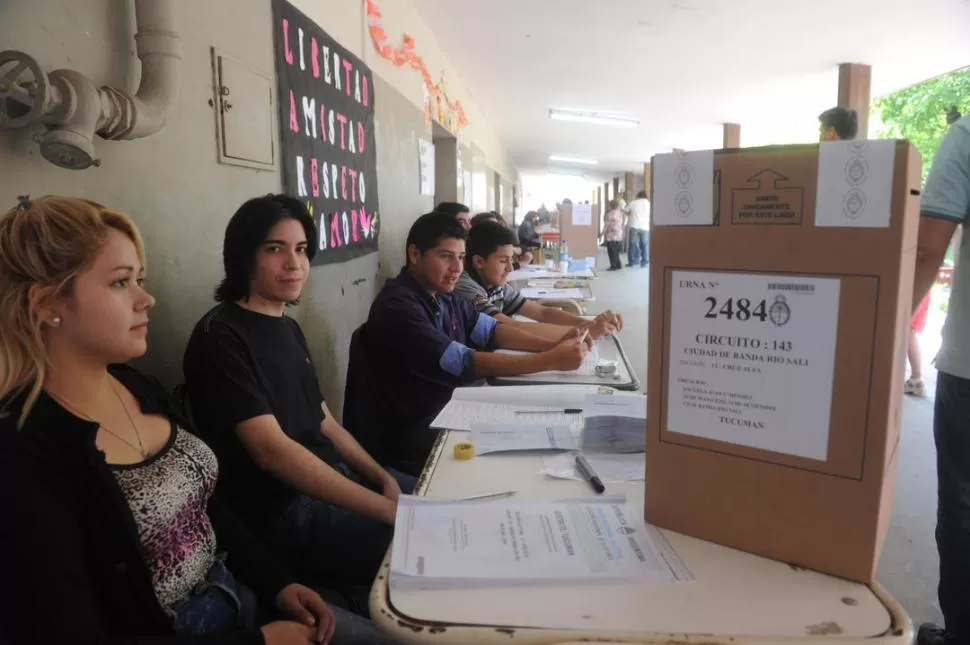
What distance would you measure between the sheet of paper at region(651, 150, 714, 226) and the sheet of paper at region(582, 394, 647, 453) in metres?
0.42

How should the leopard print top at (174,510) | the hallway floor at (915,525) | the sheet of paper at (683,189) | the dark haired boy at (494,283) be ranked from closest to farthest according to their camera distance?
the sheet of paper at (683,189), the leopard print top at (174,510), the hallway floor at (915,525), the dark haired boy at (494,283)

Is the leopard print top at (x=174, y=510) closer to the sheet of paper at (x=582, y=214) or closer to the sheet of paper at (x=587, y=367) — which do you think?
the sheet of paper at (x=587, y=367)

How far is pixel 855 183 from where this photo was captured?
655mm

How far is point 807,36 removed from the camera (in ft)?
13.9

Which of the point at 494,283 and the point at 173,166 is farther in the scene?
the point at 494,283

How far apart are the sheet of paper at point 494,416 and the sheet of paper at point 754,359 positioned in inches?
20.2

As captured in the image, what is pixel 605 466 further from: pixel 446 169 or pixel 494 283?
pixel 446 169

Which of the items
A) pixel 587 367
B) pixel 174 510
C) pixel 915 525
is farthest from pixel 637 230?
pixel 174 510

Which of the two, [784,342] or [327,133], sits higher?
[327,133]

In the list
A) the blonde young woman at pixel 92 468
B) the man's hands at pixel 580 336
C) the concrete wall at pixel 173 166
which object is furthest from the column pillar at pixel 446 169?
the blonde young woman at pixel 92 468

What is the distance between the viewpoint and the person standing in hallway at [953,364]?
4.53 feet

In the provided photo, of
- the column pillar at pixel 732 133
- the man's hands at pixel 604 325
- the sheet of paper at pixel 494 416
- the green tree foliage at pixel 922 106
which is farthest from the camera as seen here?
the column pillar at pixel 732 133

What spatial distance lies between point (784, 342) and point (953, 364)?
1.03 m

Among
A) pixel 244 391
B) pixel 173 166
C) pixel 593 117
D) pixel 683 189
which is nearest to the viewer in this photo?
pixel 683 189
